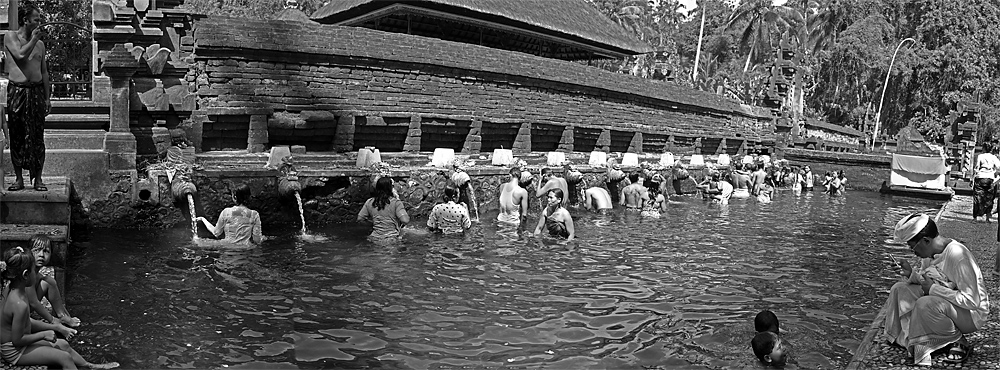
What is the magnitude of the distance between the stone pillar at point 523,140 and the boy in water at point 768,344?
14559 millimetres

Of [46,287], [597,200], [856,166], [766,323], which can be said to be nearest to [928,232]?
[766,323]

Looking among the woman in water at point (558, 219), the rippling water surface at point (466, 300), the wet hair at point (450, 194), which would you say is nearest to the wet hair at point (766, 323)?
the rippling water surface at point (466, 300)

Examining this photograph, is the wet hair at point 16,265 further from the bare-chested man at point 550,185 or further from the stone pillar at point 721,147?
the stone pillar at point 721,147

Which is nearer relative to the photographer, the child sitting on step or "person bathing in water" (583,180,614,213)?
the child sitting on step

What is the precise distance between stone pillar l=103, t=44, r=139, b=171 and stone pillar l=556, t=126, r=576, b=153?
13715 mm

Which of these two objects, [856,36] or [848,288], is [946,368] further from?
[856,36]

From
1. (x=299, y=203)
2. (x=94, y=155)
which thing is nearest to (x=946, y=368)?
(x=299, y=203)

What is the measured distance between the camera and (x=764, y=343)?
6598mm

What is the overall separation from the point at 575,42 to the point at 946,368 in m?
26.0

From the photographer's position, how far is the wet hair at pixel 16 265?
509 cm

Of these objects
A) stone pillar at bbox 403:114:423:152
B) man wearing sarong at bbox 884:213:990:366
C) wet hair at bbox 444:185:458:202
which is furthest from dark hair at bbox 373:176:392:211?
man wearing sarong at bbox 884:213:990:366

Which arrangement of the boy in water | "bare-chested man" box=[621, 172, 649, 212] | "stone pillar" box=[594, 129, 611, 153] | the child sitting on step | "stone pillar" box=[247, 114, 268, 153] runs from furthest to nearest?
"stone pillar" box=[594, 129, 611, 153] → "bare-chested man" box=[621, 172, 649, 212] → "stone pillar" box=[247, 114, 268, 153] → the boy in water → the child sitting on step

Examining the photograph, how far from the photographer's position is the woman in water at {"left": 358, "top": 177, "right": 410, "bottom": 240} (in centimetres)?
1208

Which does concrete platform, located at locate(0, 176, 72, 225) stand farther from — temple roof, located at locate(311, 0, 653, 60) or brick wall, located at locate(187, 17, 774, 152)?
temple roof, located at locate(311, 0, 653, 60)
